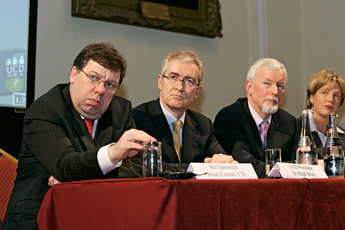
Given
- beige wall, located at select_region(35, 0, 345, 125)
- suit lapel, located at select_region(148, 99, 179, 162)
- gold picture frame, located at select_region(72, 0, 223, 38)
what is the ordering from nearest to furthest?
1. suit lapel, located at select_region(148, 99, 179, 162)
2. beige wall, located at select_region(35, 0, 345, 125)
3. gold picture frame, located at select_region(72, 0, 223, 38)

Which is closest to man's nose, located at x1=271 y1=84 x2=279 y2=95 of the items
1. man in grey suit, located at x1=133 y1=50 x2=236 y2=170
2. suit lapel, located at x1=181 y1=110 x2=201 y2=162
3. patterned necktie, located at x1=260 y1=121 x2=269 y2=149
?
patterned necktie, located at x1=260 y1=121 x2=269 y2=149

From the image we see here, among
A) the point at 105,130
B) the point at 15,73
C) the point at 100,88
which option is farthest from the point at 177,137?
the point at 15,73

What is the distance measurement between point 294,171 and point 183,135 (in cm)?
123

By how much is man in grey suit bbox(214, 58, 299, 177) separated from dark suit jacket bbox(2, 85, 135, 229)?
3.98ft

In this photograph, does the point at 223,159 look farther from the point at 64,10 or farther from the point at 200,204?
the point at 64,10

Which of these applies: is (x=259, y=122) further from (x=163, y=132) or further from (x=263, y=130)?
(x=163, y=132)

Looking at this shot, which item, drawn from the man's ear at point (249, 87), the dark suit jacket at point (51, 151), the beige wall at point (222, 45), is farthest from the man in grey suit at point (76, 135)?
the beige wall at point (222, 45)

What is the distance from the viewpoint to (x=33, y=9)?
396 centimetres

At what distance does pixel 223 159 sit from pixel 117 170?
0.53 meters

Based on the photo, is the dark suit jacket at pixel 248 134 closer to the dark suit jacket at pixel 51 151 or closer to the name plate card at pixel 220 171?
the dark suit jacket at pixel 51 151

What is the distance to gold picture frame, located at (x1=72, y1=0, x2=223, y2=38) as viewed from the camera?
166 inches

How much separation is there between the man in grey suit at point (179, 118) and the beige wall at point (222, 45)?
44.4 inches

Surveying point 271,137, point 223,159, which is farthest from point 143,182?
point 271,137

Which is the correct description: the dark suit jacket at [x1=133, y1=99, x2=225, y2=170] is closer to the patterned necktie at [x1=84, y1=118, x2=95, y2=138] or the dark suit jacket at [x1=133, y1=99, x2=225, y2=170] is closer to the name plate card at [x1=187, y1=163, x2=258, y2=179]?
the patterned necktie at [x1=84, y1=118, x2=95, y2=138]
